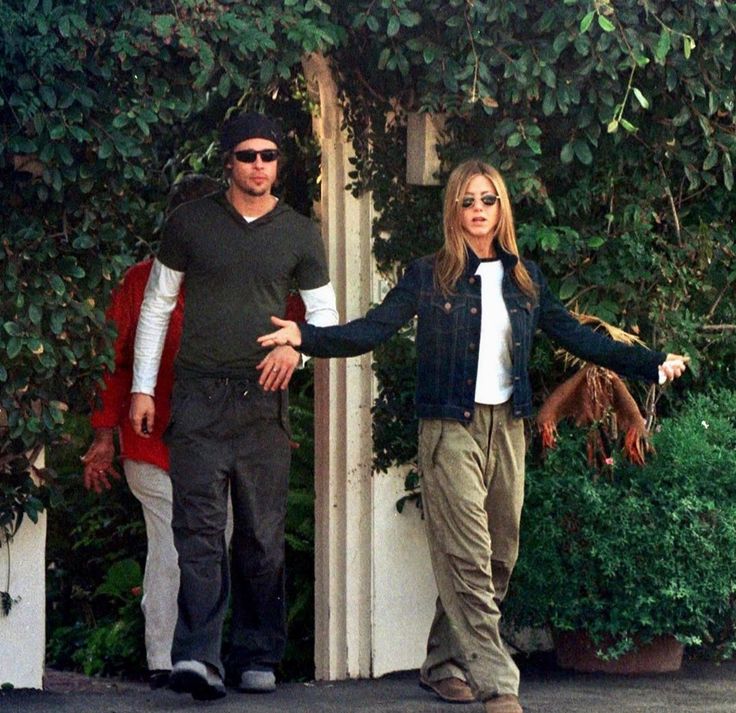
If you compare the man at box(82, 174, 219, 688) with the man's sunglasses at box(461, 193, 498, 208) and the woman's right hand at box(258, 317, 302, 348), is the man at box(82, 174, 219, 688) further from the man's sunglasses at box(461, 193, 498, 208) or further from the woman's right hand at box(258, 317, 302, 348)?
the man's sunglasses at box(461, 193, 498, 208)

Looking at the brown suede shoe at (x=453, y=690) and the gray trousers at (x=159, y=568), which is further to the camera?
the gray trousers at (x=159, y=568)

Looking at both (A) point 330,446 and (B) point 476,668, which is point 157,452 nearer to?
(A) point 330,446

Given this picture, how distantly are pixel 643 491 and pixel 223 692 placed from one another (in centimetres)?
185

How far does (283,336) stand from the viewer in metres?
6.38

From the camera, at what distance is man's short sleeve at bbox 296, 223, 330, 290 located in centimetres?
688

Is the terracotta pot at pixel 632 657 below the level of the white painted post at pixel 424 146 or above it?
below

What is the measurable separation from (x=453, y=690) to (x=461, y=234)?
1740mm

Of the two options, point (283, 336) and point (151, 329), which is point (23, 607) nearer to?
point (151, 329)

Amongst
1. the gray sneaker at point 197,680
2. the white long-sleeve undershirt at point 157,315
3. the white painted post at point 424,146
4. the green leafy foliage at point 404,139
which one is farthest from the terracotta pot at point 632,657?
the white painted post at point 424,146

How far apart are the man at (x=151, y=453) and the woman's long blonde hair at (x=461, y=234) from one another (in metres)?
1.15

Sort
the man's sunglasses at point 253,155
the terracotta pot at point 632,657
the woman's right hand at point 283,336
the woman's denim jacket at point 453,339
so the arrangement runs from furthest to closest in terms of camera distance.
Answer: the terracotta pot at point 632,657 < the man's sunglasses at point 253,155 < the woman's denim jacket at point 453,339 < the woman's right hand at point 283,336

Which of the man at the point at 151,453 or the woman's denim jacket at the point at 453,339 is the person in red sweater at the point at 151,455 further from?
the woman's denim jacket at the point at 453,339

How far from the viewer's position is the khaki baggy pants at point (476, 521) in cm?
634

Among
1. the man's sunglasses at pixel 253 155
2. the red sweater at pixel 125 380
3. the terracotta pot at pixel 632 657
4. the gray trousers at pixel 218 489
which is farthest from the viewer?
the terracotta pot at pixel 632 657
